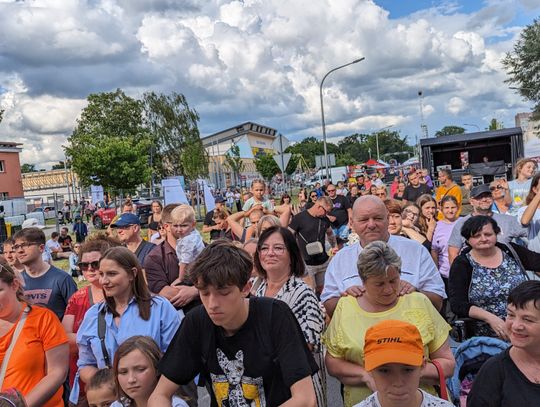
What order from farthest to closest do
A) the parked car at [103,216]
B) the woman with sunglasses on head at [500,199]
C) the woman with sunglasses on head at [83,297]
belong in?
1. the parked car at [103,216]
2. the woman with sunglasses on head at [500,199]
3. the woman with sunglasses on head at [83,297]

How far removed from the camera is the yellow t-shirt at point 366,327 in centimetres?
258

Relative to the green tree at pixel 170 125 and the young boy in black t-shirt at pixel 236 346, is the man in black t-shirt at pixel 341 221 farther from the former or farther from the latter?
the green tree at pixel 170 125

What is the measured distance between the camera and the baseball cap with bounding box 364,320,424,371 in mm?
1917

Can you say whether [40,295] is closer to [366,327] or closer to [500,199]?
[366,327]

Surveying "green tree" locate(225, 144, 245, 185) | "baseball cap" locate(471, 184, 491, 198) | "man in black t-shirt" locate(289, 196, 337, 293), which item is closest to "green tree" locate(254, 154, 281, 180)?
"green tree" locate(225, 144, 245, 185)

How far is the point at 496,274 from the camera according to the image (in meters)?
3.74

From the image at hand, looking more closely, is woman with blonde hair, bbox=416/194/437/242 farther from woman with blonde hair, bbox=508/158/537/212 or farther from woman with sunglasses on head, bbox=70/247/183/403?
woman with sunglasses on head, bbox=70/247/183/403

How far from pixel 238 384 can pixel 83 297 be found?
210 centimetres

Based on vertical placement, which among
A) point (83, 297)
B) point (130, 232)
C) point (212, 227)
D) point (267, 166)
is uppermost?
point (267, 166)

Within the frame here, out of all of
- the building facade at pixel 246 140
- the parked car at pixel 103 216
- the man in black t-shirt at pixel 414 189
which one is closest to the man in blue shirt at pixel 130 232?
the man in black t-shirt at pixel 414 189

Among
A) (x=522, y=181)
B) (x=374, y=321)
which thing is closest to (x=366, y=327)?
(x=374, y=321)

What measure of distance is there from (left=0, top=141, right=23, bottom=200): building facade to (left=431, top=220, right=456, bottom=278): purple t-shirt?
5507 cm

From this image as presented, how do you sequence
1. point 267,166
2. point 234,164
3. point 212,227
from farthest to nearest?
1. point 267,166
2. point 234,164
3. point 212,227

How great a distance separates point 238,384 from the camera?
7.02 feet
